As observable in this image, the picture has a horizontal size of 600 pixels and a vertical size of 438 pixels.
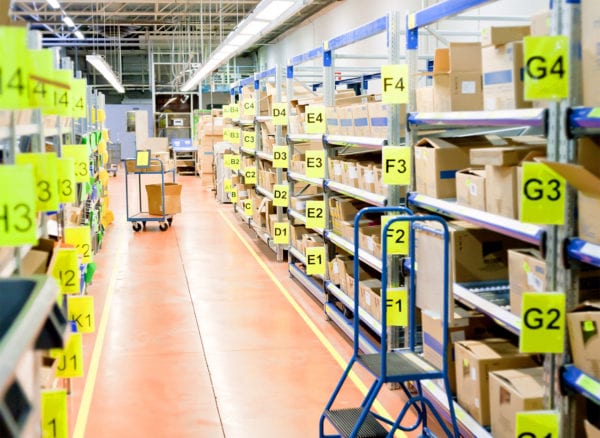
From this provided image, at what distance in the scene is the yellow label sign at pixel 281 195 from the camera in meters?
9.39

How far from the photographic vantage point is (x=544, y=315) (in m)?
3.35

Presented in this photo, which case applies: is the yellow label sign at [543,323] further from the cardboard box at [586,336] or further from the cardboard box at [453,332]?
the cardboard box at [453,332]

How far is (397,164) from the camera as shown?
509cm

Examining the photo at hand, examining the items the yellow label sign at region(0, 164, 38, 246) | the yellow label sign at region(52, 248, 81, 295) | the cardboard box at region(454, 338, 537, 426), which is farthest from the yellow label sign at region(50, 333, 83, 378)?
the cardboard box at region(454, 338, 537, 426)

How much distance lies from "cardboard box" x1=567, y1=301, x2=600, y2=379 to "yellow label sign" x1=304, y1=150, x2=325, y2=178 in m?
4.18

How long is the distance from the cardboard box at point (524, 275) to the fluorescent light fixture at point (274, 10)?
13.8ft

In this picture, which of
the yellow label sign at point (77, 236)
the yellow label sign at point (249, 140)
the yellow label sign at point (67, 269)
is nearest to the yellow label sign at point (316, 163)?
the yellow label sign at point (77, 236)

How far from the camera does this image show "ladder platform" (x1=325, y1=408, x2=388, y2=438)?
401 cm

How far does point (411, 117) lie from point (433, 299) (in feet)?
4.56

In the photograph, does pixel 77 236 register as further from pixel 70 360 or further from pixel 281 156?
pixel 281 156

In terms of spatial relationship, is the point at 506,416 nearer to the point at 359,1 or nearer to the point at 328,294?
the point at 328,294

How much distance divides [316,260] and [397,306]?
94.0 inches

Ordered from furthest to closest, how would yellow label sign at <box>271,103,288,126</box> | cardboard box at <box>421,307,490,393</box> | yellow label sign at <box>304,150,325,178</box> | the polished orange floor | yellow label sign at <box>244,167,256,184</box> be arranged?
yellow label sign at <box>244,167,256,184</box> → yellow label sign at <box>271,103,288,126</box> → yellow label sign at <box>304,150,325,178</box> → the polished orange floor → cardboard box at <box>421,307,490,393</box>

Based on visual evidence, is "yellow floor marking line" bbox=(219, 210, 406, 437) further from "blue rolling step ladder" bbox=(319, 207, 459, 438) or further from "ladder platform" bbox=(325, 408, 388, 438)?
"blue rolling step ladder" bbox=(319, 207, 459, 438)
